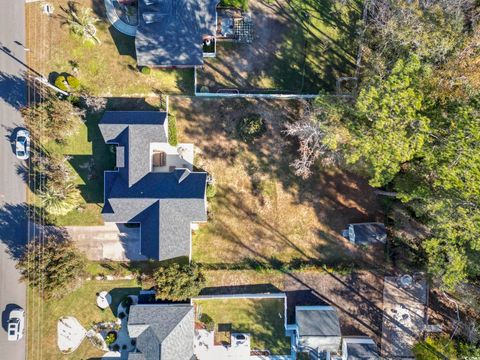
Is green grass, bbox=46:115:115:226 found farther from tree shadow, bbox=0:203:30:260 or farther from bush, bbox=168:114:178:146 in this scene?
bush, bbox=168:114:178:146

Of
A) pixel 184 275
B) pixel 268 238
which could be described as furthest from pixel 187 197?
pixel 268 238

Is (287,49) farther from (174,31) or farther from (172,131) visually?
(172,131)

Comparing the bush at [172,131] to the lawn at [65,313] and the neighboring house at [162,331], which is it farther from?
the neighboring house at [162,331]

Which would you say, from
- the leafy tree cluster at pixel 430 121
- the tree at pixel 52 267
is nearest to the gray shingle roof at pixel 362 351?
the leafy tree cluster at pixel 430 121

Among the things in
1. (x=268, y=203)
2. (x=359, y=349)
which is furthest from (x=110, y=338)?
(x=359, y=349)

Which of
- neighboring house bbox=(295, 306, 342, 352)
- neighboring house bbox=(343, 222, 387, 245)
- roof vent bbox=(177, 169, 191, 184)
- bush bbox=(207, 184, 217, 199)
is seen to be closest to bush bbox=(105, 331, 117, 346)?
bush bbox=(207, 184, 217, 199)

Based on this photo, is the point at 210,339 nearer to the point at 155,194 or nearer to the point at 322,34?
the point at 155,194

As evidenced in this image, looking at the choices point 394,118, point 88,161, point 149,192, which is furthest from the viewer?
point 88,161
